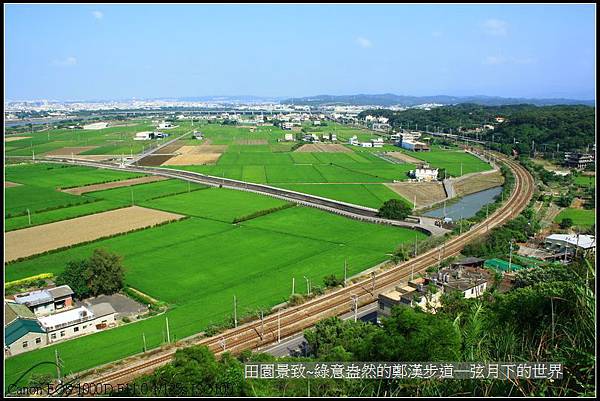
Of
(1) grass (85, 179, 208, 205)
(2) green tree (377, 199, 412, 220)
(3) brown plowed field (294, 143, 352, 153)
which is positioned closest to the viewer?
(2) green tree (377, 199, 412, 220)

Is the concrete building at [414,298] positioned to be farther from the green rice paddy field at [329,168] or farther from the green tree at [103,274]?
the green rice paddy field at [329,168]

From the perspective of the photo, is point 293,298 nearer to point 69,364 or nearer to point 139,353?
point 139,353

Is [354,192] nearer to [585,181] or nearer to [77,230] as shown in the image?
[77,230]

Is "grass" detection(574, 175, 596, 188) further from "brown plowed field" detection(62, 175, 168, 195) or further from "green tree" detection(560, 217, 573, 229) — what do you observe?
"brown plowed field" detection(62, 175, 168, 195)

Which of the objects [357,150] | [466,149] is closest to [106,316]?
[357,150]

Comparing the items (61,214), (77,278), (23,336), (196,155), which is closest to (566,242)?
(77,278)

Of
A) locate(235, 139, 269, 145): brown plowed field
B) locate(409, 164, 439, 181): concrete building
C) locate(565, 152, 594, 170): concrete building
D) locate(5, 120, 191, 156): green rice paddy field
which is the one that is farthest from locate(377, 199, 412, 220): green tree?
locate(235, 139, 269, 145): brown plowed field

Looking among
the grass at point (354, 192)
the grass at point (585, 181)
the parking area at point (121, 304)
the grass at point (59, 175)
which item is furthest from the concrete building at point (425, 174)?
the parking area at point (121, 304)
